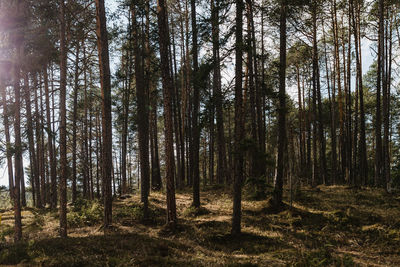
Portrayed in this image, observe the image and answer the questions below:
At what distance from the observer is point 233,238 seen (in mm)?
8484

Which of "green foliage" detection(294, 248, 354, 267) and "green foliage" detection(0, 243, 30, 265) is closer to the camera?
"green foliage" detection(294, 248, 354, 267)

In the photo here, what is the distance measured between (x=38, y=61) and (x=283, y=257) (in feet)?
42.5

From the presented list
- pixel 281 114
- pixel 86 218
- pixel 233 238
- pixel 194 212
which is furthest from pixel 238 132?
pixel 86 218

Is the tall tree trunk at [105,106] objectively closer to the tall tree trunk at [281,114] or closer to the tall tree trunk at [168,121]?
the tall tree trunk at [168,121]

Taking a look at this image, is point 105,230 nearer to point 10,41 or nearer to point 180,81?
point 10,41

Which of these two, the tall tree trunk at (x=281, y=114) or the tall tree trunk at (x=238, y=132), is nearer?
the tall tree trunk at (x=238, y=132)

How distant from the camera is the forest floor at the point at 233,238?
6.41m

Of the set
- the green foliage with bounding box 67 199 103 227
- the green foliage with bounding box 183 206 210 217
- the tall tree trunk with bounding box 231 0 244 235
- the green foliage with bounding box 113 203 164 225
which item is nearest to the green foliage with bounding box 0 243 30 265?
the green foliage with bounding box 113 203 164 225

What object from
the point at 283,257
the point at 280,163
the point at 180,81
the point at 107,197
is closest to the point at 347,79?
the point at 280,163

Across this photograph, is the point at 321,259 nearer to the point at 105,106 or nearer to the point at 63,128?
the point at 105,106

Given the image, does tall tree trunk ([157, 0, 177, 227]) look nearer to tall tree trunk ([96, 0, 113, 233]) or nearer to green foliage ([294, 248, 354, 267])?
tall tree trunk ([96, 0, 113, 233])

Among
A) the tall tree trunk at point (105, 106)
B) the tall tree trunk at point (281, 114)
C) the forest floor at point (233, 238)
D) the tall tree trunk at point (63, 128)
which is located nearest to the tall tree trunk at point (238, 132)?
the forest floor at point (233, 238)

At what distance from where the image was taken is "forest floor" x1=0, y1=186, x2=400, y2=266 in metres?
6.41

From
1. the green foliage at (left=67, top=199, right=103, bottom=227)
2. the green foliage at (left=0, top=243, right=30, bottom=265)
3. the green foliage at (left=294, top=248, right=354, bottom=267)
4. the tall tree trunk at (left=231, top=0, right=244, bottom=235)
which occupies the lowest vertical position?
the green foliage at (left=67, top=199, right=103, bottom=227)
